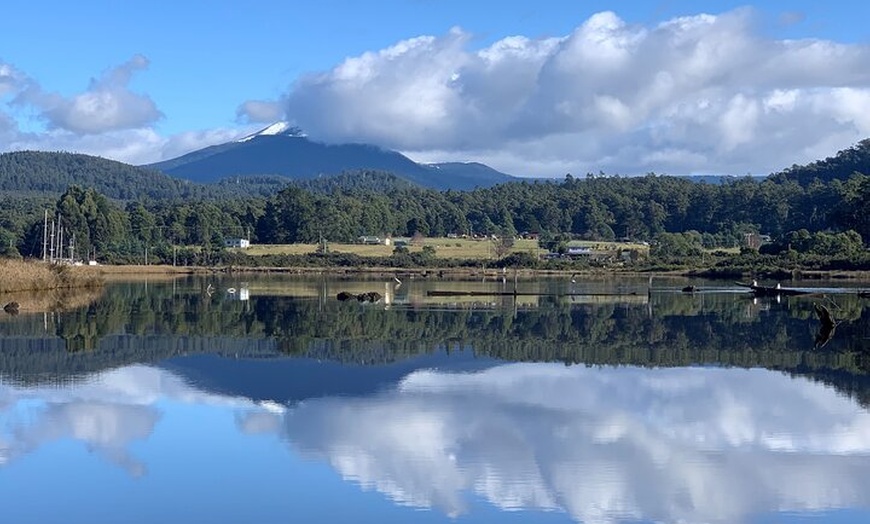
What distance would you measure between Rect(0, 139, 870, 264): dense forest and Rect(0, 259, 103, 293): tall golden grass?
1193 inches

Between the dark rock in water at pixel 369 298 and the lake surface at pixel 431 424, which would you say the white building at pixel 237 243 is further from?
the lake surface at pixel 431 424

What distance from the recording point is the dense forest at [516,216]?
326ft

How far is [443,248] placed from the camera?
364 ft

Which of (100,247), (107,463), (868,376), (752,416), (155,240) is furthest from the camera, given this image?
(155,240)

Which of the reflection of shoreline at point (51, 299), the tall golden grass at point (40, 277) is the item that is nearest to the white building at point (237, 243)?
the tall golden grass at point (40, 277)

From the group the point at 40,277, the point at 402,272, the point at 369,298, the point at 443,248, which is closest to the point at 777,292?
the point at 369,298

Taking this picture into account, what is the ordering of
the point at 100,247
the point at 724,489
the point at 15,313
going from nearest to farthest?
the point at 724,489, the point at 15,313, the point at 100,247

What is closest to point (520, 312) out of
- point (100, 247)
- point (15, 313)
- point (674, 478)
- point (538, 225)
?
point (15, 313)

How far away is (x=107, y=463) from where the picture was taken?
515 inches

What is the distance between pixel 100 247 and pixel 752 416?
92304 mm

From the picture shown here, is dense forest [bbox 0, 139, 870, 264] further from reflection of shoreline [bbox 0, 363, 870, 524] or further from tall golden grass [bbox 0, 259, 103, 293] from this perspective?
reflection of shoreline [bbox 0, 363, 870, 524]

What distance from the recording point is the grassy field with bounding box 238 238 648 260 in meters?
105

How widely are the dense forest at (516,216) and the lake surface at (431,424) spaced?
57658 millimetres

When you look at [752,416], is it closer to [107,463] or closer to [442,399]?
[442,399]
